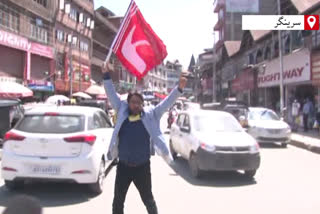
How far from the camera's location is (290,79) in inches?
1139

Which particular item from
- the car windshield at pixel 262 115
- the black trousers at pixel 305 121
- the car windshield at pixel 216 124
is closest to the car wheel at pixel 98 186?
the car windshield at pixel 216 124

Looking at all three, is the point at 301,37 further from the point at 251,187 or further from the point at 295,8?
the point at 251,187

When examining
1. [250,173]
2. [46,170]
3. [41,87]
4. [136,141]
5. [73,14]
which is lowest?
[250,173]

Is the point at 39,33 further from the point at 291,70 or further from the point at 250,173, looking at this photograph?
the point at 250,173

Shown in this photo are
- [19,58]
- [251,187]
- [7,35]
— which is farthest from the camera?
[19,58]

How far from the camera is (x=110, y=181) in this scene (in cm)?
904

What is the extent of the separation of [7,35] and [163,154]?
30.1m

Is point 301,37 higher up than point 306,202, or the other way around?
point 301,37

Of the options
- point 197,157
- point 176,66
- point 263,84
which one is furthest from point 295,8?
point 176,66

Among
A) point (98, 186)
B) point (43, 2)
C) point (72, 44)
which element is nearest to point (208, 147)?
point (98, 186)

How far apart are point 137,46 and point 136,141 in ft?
7.43

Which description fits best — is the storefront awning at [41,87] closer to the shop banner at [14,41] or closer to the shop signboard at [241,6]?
the shop banner at [14,41]

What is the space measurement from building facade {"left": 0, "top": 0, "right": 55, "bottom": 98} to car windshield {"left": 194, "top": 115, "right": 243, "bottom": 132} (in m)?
23.8

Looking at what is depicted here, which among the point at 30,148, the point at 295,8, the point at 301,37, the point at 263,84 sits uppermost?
the point at 295,8
